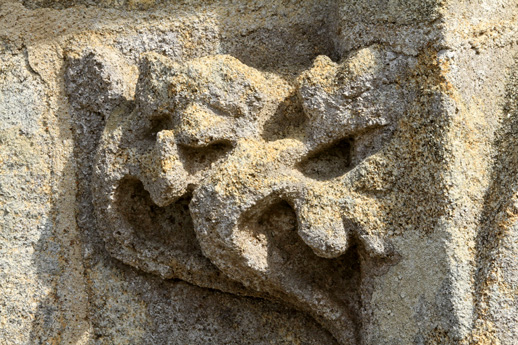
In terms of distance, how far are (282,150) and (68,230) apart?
51cm

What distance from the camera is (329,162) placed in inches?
52.3

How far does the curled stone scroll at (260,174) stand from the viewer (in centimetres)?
124

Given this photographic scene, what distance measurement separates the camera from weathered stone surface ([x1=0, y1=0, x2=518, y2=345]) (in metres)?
1.20

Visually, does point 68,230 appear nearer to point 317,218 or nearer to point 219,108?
point 219,108

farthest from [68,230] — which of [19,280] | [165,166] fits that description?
[165,166]

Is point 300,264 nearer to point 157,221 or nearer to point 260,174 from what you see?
point 260,174

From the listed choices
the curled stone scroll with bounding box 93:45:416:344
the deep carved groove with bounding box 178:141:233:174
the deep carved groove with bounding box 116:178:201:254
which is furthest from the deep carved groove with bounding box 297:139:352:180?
the deep carved groove with bounding box 116:178:201:254

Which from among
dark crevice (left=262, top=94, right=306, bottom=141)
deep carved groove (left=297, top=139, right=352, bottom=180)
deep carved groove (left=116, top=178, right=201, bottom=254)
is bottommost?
Answer: deep carved groove (left=116, top=178, right=201, bottom=254)

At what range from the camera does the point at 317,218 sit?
4.02 ft

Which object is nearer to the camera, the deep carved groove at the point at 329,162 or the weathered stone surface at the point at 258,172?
the weathered stone surface at the point at 258,172

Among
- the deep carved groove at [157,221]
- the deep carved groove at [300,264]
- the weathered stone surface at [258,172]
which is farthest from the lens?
the deep carved groove at [157,221]

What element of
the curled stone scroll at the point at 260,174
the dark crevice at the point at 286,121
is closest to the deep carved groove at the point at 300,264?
the curled stone scroll at the point at 260,174

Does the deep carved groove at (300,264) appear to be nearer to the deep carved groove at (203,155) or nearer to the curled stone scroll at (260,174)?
the curled stone scroll at (260,174)

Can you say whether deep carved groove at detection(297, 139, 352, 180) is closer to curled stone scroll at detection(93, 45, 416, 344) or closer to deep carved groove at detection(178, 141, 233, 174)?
curled stone scroll at detection(93, 45, 416, 344)
